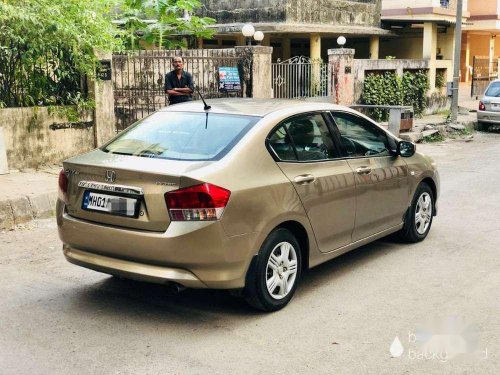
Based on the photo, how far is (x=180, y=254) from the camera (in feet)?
14.6

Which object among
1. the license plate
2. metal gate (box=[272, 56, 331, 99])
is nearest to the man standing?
metal gate (box=[272, 56, 331, 99])

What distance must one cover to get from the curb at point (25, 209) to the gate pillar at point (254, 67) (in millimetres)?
7190

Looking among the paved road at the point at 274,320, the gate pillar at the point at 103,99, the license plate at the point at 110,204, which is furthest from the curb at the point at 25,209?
the license plate at the point at 110,204

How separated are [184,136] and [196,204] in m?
0.94

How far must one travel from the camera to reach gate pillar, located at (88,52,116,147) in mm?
11234

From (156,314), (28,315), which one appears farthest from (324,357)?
(28,315)

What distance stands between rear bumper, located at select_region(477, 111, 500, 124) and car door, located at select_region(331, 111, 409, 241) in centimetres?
1346

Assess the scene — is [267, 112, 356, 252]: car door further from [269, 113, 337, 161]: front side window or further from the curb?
the curb

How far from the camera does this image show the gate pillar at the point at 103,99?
11.2m

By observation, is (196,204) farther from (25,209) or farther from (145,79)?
(145,79)

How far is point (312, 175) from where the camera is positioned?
17.4 feet

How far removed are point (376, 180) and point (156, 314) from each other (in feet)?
8.01

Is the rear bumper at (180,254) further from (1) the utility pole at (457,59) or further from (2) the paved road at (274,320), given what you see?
(1) the utility pole at (457,59)

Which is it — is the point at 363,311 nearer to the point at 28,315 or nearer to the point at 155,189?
the point at 155,189
